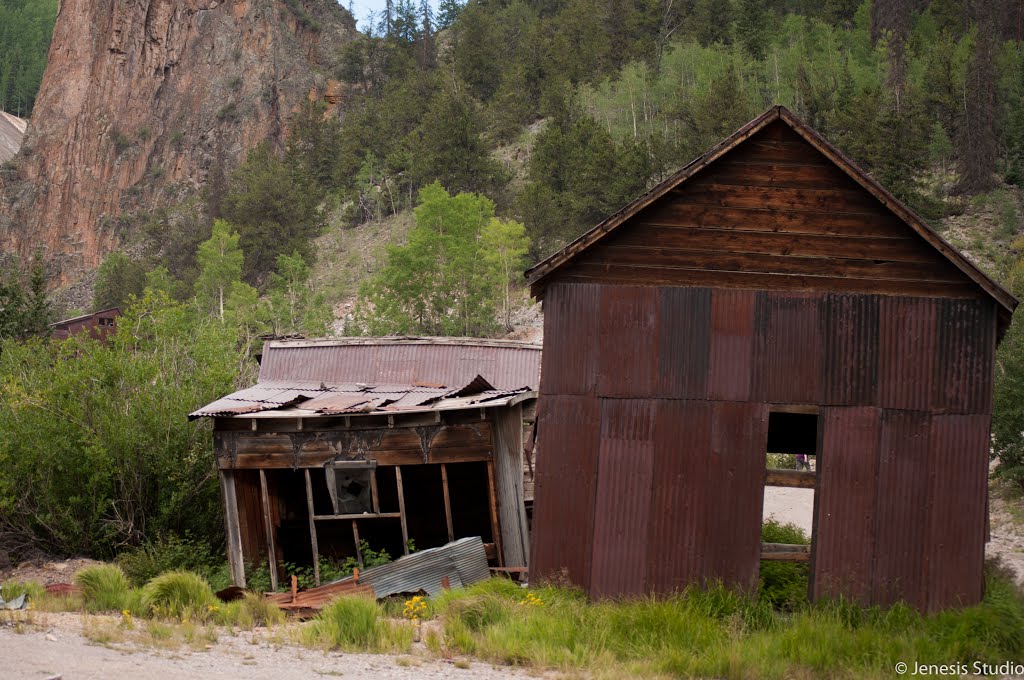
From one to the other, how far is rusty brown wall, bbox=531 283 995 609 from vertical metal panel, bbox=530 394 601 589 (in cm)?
2

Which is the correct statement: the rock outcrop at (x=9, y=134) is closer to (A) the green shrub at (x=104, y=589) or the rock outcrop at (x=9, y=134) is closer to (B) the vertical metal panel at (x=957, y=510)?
(A) the green shrub at (x=104, y=589)

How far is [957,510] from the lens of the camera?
1252cm

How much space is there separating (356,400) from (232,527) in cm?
294

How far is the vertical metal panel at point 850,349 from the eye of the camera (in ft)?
41.8

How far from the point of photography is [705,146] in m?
52.5

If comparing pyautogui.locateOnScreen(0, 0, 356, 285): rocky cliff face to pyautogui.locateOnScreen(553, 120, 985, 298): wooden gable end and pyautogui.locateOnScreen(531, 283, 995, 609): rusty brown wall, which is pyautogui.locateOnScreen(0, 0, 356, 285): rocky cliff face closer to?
pyautogui.locateOnScreen(553, 120, 985, 298): wooden gable end

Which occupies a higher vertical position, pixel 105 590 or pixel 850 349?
pixel 850 349

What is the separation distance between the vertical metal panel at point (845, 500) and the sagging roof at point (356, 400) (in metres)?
5.33

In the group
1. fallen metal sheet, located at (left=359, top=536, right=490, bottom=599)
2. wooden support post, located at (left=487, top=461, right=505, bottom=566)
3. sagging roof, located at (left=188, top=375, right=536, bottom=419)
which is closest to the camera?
fallen metal sheet, located at (left=359, top=536, right=490, bottom=599)

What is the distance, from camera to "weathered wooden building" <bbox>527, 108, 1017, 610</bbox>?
12578mm

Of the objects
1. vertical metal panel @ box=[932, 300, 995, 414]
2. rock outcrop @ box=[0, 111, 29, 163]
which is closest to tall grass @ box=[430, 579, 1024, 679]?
vertical metal panel @ box=[932, 300, 995, 414]

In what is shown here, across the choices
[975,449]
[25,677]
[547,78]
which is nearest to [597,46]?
[547,78]

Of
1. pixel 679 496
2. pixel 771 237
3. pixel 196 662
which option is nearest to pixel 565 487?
pixel 679 496

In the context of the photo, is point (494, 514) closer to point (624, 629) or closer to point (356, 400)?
point (356, 400)
